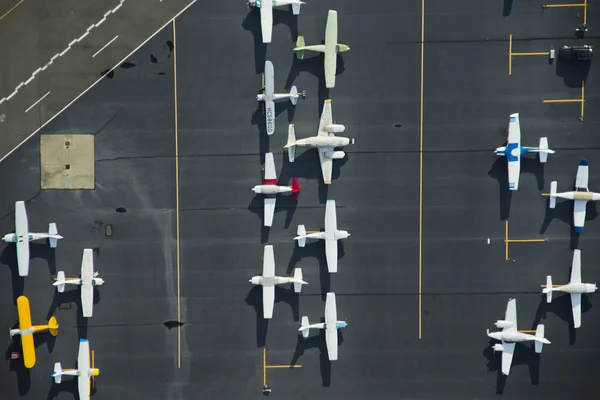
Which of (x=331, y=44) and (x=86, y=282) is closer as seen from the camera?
(x=331, y=44)

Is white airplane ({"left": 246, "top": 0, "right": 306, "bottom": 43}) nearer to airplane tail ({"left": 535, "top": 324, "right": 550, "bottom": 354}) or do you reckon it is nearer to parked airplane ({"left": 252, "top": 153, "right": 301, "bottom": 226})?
parked airplane ({"left": 252, "top": 153, "right": 301, "bottom": 226})

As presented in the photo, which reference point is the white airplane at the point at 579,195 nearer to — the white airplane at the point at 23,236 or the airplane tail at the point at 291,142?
the airplane tail at the point at 291,142

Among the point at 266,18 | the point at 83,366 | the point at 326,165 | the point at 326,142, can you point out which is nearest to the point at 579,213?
the point at 326,165

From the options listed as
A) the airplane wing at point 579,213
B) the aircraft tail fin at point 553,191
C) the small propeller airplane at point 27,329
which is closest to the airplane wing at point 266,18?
the aircraft tail fin at point 553,191

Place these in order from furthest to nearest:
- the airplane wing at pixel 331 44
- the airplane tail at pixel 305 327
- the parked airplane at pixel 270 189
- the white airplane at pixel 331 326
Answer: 1. the airplane tail at pixel 305 327
2. the white airplane at pixel 331 326
3. the parked airplane at pixel 270 189
4. the airplane wing at pixel 331 44

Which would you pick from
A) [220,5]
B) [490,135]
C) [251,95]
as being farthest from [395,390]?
[220,5]

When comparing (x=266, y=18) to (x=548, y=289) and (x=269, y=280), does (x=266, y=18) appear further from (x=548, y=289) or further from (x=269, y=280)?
(x=548, y=289)

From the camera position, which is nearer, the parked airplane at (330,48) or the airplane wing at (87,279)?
the parked airplane at (330,48)
